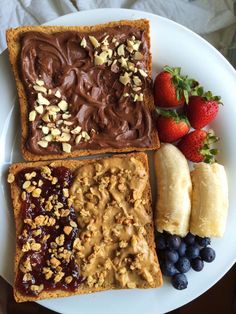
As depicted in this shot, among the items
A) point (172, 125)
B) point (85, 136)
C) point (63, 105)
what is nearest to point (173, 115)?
point (172, 125)

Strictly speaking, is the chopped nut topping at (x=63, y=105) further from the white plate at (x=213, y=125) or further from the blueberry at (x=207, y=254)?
the blueberry at (x=207, y=254)

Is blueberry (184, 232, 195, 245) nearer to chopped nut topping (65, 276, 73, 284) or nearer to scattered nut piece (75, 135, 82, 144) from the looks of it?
chopped nut topping (65, 276, 73, 284)

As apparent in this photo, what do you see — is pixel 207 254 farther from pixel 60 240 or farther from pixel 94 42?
pixel 94 42

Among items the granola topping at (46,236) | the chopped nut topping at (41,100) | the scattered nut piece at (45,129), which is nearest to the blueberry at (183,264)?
the granola topping at (46,236)

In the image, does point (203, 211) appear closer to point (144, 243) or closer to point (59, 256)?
point (144, 243)

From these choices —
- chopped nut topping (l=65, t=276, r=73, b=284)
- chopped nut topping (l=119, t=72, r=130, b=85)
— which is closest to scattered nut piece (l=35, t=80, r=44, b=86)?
chopped nut topping (l=119, t=72, r=130, b=85)
